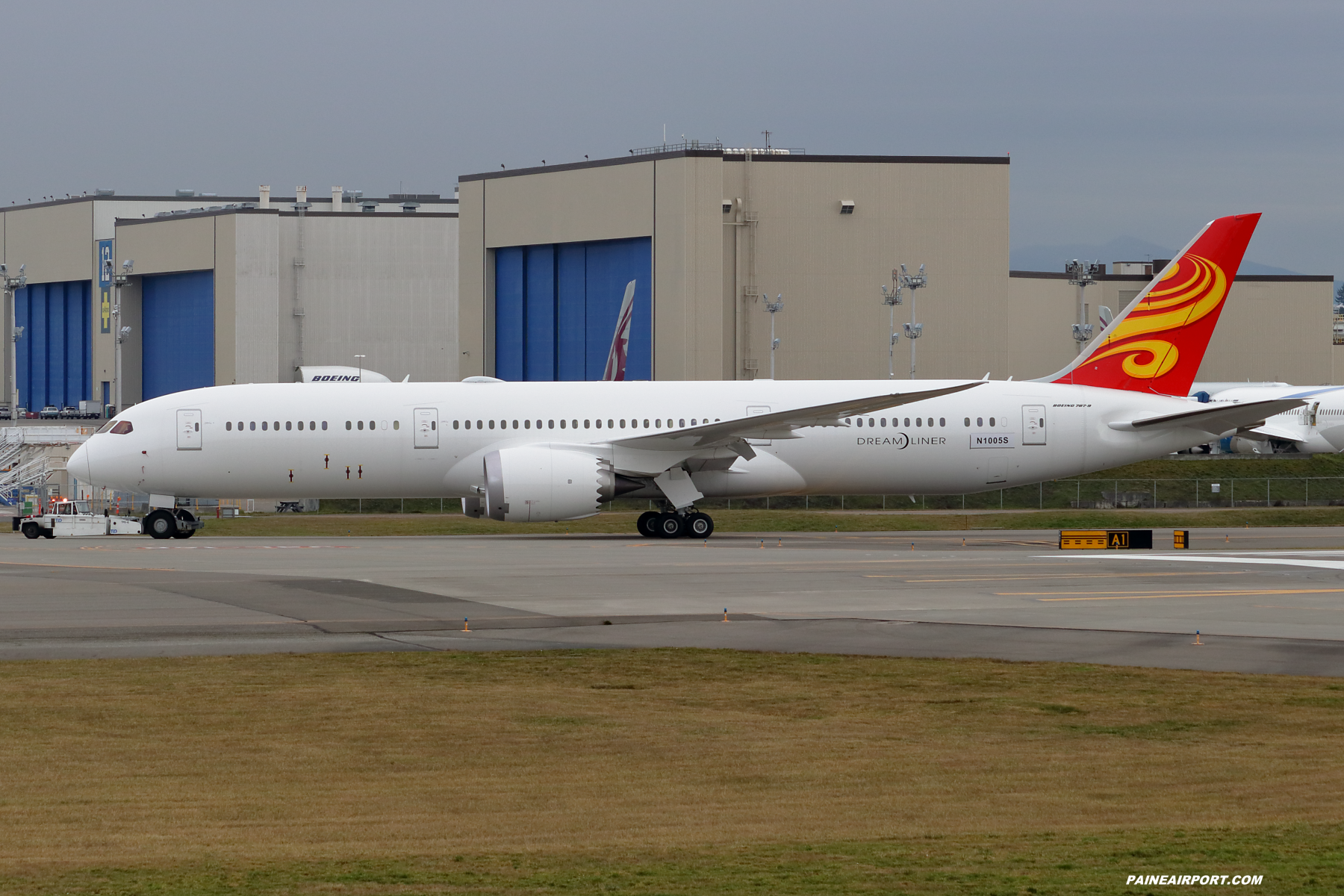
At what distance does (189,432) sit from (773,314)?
49.6 meters

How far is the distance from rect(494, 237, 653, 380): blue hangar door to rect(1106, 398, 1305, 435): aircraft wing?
1963 inches

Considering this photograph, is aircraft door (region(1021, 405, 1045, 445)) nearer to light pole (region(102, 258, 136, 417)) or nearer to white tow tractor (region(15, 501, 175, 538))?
white tow tractor (region(15, 501, 175, 538))

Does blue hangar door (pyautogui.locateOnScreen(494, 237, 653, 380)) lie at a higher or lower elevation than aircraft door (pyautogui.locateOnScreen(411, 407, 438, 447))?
higher

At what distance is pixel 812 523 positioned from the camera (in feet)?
148

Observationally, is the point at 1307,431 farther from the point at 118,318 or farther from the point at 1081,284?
the point at 118,318

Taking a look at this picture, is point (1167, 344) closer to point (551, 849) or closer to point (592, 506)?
point (592, 506)

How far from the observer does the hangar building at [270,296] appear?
11019cm

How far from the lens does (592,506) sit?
36.8m

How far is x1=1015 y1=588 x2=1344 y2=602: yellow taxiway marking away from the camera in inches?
915

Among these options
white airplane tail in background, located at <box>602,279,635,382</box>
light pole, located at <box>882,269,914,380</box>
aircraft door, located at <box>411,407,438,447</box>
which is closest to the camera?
aircraft door, located at <box>411,407,438,447</box>

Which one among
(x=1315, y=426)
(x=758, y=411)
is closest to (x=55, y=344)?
(x=1315, y=426)

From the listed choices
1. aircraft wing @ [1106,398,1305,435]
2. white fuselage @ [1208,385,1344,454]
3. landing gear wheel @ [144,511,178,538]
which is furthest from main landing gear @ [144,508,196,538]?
white fuselage @ [1208,385,1344,454]

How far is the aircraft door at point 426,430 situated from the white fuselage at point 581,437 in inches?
1.6

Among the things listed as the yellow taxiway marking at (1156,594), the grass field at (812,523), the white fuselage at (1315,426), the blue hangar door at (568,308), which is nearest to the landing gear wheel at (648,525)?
the grass field at (812,523)
